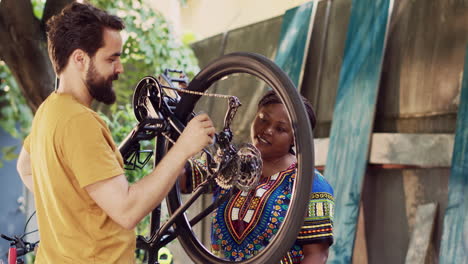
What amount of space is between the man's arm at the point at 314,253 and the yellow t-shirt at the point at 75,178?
50cm

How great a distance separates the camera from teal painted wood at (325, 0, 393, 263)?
3035 millimetres

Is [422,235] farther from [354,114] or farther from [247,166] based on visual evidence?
[247,166]

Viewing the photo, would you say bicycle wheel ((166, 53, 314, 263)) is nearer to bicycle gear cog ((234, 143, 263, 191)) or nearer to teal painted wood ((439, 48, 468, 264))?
bicycle gear cog ((234, 143, 263, 191))

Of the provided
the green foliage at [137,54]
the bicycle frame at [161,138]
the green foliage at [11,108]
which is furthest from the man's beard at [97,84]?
the green foliage at [11,108]

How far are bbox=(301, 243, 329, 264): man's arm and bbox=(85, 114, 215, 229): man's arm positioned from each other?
51cm

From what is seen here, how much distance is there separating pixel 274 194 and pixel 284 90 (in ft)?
1.31

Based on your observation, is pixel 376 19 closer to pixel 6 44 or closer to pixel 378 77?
pixel 378 77

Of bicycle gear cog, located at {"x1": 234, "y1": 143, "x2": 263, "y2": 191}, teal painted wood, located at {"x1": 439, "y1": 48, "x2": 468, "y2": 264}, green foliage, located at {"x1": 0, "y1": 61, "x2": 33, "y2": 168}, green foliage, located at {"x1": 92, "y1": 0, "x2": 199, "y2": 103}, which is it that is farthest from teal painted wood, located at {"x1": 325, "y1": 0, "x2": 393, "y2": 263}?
green foliage, located at {"x1": 0, "y1": 61, "x2": 33, "y2": 168}

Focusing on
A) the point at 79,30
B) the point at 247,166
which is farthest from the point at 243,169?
the point at 79,30

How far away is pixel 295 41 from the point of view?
3.63 meters

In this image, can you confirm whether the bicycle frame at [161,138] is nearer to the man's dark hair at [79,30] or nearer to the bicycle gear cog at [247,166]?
the bicycle gear cog at [247,166]

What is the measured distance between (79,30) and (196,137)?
1.20ft

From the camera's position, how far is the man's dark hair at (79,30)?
1.36 m

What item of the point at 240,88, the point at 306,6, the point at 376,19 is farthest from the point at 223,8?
the point at 240,88
